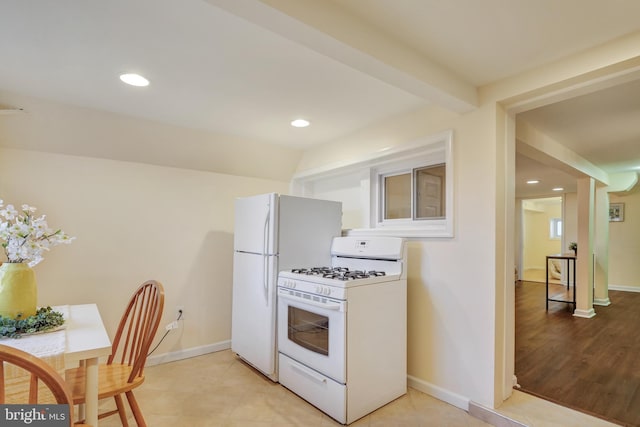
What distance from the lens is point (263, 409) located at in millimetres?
2324

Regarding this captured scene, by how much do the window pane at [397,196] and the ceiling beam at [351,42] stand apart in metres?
1.05

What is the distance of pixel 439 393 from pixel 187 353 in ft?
7.70

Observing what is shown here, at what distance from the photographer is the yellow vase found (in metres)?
1.52

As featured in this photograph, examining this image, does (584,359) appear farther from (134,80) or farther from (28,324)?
(134,80)

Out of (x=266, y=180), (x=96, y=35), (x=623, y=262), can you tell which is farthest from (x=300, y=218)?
→ (x=623, y=262)

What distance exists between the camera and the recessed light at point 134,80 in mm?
2162

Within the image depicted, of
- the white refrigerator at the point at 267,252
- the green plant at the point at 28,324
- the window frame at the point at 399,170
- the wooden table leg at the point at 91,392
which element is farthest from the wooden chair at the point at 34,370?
the window frame at the point at 399,170

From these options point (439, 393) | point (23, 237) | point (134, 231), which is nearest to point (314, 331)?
point (439, 393)

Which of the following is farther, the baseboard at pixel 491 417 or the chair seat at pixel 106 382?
the baseboard at pixel 491 417

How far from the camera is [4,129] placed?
2.47 metres

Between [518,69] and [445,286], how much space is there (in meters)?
1.51

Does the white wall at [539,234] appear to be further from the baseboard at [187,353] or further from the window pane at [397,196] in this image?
the baseboard at [187,353]

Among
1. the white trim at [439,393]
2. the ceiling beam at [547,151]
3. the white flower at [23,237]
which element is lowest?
the white trim at [439,393]

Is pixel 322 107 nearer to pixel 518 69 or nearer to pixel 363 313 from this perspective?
pixel 518 69
